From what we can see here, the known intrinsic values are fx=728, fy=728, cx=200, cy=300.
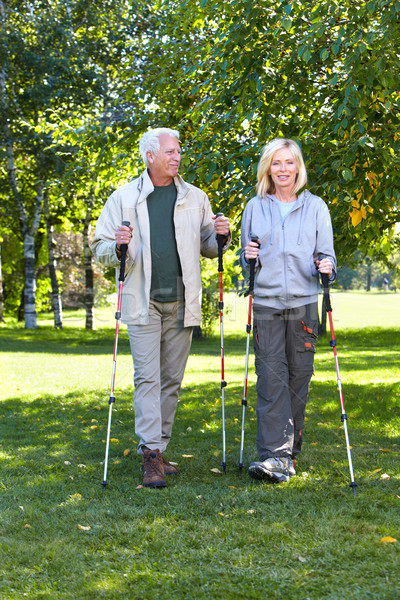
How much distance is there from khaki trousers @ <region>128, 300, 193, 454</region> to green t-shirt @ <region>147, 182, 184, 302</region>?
0.09 meters

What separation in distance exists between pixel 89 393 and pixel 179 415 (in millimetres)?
2530

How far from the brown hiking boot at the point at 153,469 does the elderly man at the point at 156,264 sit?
67 mm

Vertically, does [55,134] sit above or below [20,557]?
above

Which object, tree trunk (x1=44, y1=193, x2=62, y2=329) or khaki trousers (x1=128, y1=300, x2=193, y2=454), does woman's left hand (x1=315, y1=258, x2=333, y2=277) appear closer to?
khaki trousers (x1=128, y1=300, x2=193, y2=454)

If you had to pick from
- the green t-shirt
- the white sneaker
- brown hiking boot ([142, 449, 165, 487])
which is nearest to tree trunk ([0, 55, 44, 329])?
the green t-shirt

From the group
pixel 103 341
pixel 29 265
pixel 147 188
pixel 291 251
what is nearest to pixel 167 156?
pixel 147 188

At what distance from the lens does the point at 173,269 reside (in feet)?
17.6

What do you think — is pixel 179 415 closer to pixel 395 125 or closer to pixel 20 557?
pixel 395 125

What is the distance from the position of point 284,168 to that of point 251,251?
669mm

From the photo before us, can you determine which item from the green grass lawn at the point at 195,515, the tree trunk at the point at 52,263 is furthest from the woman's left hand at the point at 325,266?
the tree trunk at the point at 52,263

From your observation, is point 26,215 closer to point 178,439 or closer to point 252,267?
point 178,439

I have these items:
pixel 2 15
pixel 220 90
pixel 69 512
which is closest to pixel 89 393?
pixel 220 90

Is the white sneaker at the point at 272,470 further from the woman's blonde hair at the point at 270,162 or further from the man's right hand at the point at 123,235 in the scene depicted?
the woman's blonde hair at the point at 270,162

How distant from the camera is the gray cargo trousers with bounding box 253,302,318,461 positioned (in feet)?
16.6
